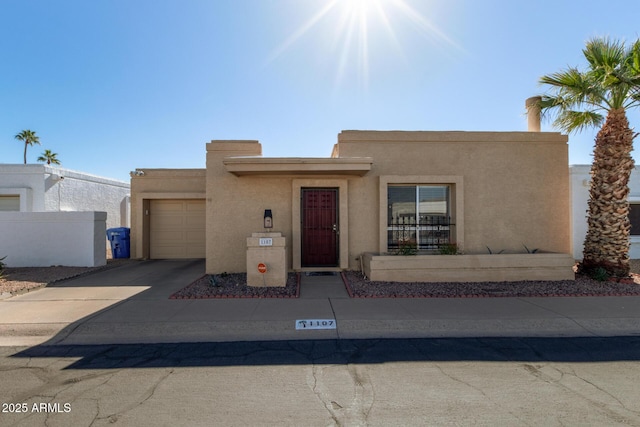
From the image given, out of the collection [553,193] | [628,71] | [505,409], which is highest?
[628,71]

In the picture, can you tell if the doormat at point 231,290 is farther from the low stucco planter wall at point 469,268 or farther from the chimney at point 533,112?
the chimney at point 533,112

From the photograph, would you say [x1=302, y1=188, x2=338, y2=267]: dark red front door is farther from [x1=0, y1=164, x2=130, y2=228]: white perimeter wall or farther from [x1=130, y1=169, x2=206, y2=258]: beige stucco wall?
[x1=0, y1=164, x2=130, y2=228]: white perimeter wall

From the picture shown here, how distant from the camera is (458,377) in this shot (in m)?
3.68

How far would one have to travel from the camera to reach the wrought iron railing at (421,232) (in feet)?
30.6

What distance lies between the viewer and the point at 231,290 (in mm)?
7316

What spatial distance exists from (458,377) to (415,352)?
75 cm

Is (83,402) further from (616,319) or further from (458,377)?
(616,319)

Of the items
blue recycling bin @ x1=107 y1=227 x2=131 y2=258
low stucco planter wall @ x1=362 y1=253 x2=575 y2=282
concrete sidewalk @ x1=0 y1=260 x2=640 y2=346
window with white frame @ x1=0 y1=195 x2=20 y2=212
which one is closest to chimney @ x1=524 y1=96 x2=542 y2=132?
low stucco planter wall @ x1=362 y1=253 x2=575 y2=282

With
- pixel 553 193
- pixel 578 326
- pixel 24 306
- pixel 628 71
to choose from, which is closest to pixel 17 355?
pixel 24 306

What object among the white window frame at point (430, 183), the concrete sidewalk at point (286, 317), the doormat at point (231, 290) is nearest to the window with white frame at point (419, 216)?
the white window frame at point (430, 183)

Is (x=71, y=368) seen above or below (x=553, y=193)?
below

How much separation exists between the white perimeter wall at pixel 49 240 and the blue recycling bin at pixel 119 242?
2.17 metres

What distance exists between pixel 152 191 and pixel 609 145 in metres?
14.5

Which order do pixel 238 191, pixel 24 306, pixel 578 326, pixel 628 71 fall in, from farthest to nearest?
pixel 238 191
pixel 628 71
pixel 24 306
pixel 578 326
